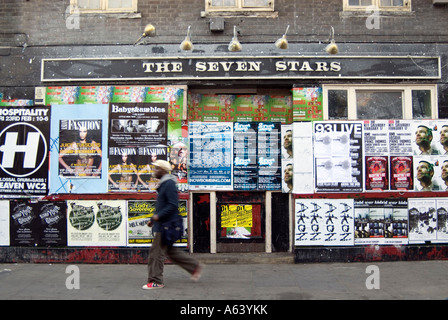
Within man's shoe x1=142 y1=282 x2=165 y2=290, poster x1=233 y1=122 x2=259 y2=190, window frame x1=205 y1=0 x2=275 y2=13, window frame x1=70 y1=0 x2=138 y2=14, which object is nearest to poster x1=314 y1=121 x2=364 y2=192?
poster x1=233 y1=122 x2=259 y2=190

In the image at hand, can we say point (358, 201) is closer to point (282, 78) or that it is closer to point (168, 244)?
point (282, 78)

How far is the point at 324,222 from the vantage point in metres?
8.39

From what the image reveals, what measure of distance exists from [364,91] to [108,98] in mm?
4913

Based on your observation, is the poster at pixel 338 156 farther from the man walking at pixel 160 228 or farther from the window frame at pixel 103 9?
the window frame at pixel 103 9

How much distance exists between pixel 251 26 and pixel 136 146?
10.4 feet

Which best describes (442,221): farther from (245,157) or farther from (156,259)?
(156,259)

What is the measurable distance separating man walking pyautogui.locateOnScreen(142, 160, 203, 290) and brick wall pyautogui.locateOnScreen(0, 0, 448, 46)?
11.0 ft

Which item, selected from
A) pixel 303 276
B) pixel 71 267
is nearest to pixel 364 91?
pixel 303 276

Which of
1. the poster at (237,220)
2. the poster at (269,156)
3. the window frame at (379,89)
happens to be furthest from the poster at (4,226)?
the window frame at (379,89)

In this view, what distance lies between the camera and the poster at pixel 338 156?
8430 millimetres

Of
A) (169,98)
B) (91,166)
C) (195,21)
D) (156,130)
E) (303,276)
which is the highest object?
(195,21)

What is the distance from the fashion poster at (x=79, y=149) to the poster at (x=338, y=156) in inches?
159

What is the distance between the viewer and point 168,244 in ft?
21.0

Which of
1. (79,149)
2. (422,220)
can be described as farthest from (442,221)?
(79,149)
